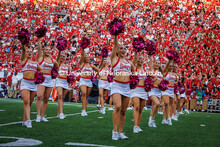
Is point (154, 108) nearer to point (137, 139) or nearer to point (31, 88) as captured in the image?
point (137, 139)

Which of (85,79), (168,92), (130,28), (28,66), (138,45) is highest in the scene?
(130,28)

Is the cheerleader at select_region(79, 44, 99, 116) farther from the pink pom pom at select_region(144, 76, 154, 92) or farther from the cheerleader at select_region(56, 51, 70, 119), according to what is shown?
the pink pom pom at select_region(144, 76, 154, 92)

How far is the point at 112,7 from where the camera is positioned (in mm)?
28609

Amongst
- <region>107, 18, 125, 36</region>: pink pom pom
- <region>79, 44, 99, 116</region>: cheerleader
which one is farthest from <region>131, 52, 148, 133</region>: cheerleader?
<region>79, 44, 99, 116</region>: cheerleader

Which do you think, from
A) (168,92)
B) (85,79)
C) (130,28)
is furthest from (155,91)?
(130,28)

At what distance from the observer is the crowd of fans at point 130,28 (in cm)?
2045

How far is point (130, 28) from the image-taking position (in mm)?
25078

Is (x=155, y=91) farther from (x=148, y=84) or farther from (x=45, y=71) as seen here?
(x=45, y=71)

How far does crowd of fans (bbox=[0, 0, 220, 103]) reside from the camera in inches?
805

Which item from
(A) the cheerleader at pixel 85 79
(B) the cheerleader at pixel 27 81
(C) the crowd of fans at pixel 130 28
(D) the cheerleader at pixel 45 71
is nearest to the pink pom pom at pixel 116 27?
(B) the cheerleader at pixel 27 81

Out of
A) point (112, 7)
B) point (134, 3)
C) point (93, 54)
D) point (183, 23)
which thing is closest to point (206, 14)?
point (183, 23)

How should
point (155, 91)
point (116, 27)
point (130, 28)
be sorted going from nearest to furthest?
point (116, 27) < point (155, 91) < point (130, 28)

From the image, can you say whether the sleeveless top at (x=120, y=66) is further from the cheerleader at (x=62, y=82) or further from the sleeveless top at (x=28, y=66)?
the cheerleader at (x=62, y=82)

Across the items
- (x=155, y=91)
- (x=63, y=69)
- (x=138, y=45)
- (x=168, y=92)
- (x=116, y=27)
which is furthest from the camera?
(x=63, y=69)
